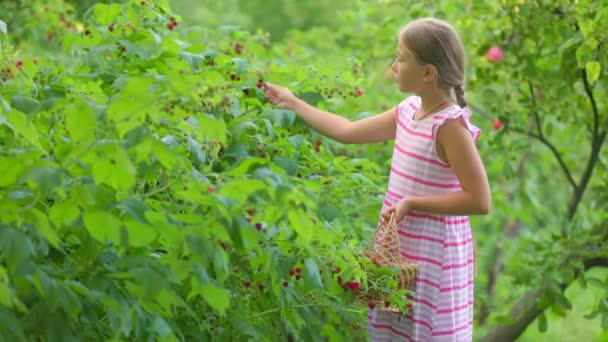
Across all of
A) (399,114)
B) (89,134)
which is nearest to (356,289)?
(399,114)

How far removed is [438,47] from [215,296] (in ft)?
4.20

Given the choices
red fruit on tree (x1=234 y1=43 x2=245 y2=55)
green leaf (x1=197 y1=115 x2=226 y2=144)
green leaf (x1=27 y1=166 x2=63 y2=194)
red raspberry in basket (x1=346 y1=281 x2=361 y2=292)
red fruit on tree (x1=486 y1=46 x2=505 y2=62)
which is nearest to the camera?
green leaf (x1=27 y1=166 x2=63 y2=194)

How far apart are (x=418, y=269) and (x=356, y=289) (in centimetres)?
33

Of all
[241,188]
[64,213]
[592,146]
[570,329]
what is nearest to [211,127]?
[241,188]

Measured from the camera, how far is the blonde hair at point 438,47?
286 cm

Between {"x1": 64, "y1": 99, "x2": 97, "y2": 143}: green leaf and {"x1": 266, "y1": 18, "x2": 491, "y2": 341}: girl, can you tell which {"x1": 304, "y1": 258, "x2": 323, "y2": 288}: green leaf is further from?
{"x1": 64, "y1": 99, "x2": 97, "y2": 143}: green leaf

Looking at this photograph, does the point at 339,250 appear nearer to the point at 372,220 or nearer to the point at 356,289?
the point at 356,289

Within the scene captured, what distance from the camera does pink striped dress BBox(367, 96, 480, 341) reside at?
2873mm

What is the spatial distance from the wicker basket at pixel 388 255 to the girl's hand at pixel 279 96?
597mm

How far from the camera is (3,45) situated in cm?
274

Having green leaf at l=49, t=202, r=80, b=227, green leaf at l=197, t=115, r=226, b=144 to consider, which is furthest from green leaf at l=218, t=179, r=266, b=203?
green leaf at l=49, t=202, r=80, b=227

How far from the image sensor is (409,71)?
9.49ft

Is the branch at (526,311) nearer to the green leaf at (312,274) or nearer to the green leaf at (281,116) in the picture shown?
the green leaf at (281,116)

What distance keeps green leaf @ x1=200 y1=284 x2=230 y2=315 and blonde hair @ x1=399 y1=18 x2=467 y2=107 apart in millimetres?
1228
